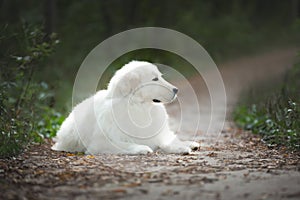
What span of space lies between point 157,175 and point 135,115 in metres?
1.92

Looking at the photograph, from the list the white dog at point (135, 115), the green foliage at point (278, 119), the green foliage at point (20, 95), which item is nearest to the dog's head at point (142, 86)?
the white dog at point (135, 115)

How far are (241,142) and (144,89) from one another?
98.2 inches

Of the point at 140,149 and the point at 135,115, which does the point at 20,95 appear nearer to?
the point at 135,115

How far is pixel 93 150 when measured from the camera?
7.58m

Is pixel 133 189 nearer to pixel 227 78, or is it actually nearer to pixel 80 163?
pixel 80 163

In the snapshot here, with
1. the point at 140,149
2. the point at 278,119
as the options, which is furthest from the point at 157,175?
the point at 278,119

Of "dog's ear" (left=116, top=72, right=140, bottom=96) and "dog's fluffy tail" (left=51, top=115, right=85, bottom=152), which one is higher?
"dog's ear" (left=116, top=72, right=140, bottom=96)

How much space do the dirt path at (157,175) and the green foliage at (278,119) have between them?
0.34m

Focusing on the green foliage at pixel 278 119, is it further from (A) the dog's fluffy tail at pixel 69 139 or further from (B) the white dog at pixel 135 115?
(A) the dog's fluffy tail at pixel 69 139

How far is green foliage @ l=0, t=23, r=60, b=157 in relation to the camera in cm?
741

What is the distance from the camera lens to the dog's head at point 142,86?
7.53m

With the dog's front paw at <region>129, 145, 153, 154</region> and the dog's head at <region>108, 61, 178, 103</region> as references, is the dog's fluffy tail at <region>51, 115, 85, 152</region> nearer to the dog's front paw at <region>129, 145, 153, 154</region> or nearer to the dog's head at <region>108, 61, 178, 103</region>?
the dog's head at <region>108, 61, 178, 103</region>

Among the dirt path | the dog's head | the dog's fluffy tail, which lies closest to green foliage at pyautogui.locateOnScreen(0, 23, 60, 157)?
the dirt path

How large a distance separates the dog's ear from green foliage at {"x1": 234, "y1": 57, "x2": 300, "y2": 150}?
7.55 ft
